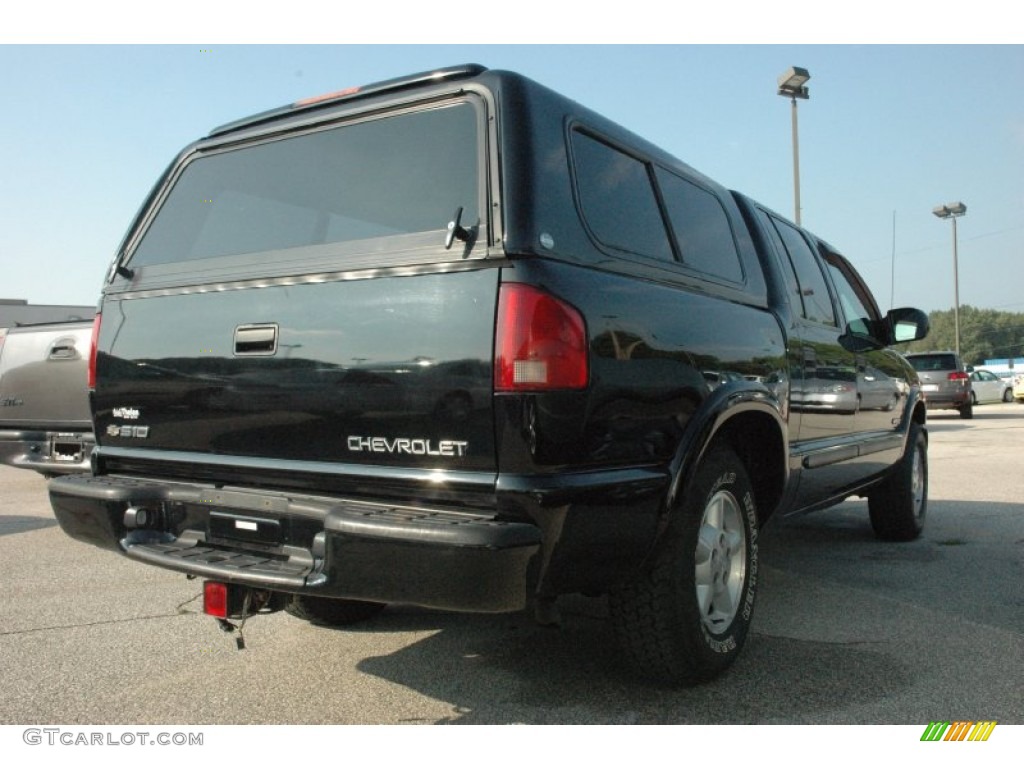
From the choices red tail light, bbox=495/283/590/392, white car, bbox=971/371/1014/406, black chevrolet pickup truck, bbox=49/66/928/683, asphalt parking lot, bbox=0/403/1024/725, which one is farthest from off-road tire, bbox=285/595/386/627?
white car, bbox=971/371/1014/406

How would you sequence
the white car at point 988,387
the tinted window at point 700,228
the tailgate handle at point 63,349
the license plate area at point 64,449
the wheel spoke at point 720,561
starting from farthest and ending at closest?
the white car at point 988,387, the tailgate handle at point 63,349, the license plate area at point 64,449, the tinted window at point 700,228, the wheel spoke at point 720,561

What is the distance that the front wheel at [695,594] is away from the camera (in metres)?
2.88

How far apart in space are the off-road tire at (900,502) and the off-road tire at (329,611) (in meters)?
3.45

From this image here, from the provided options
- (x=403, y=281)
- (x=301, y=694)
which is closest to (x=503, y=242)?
(x=403, y=281)

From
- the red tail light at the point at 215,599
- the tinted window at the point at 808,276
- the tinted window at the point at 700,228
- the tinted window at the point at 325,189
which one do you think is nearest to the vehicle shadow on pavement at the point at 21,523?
the tinted window at the point at 325,189

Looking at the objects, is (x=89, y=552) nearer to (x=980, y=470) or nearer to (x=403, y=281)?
(x=403, y=281)

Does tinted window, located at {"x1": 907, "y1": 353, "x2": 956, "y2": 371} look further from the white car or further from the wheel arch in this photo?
the wheel arch

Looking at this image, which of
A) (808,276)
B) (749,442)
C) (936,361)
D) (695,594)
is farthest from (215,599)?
(936,361)

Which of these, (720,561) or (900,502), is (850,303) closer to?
(900,502)

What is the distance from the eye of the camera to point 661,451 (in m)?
2.84

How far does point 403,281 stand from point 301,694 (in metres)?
1.50
